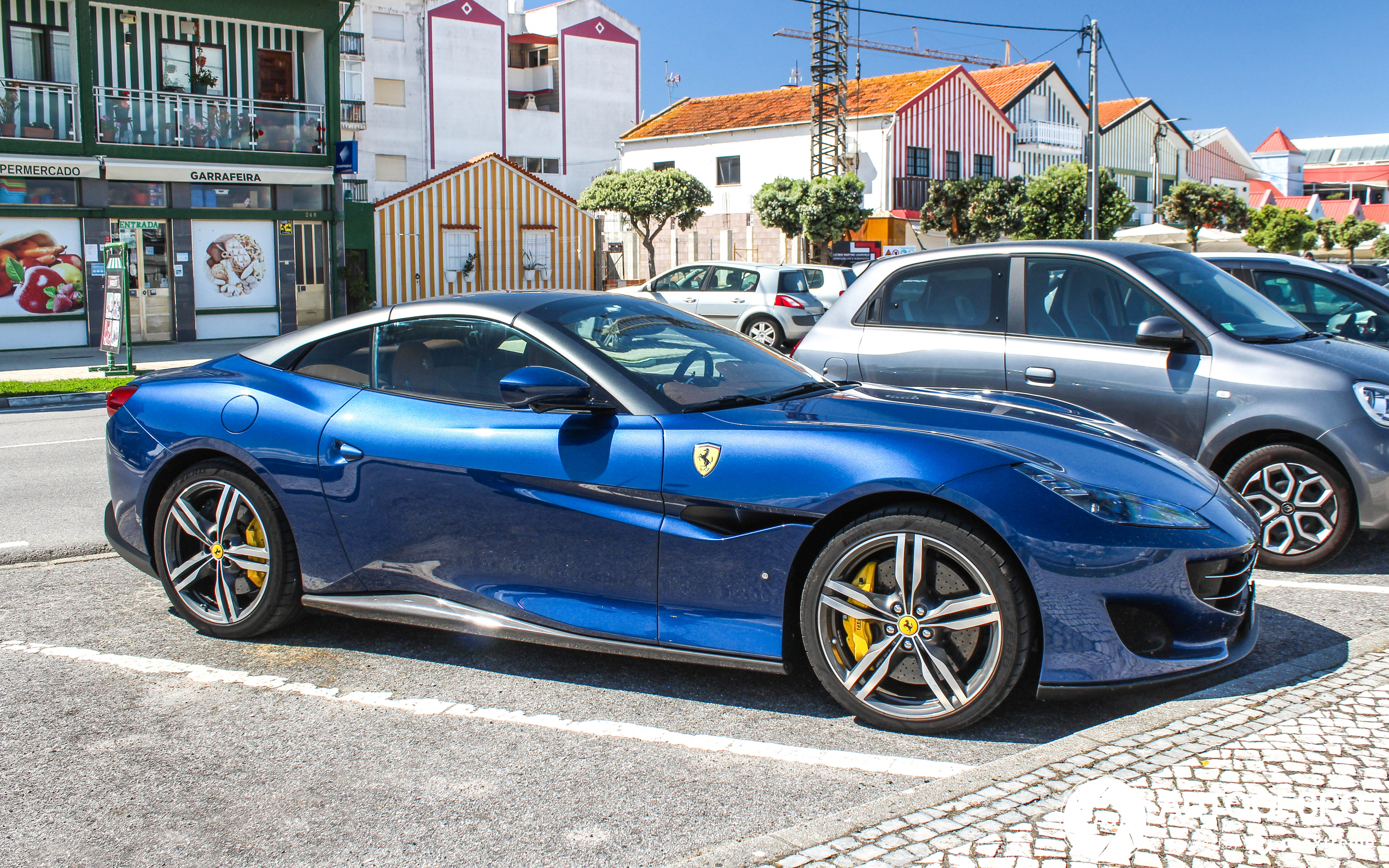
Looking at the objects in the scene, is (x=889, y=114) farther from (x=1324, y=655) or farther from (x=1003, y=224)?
(x=1324, y=655)

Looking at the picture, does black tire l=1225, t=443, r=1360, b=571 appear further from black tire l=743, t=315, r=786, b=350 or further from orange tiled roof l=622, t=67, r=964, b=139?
orange tiled roof l=622, t=67, r=964, b=139

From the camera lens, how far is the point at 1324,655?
159 inches

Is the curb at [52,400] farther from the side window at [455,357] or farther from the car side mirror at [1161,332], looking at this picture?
the car side mirror at [1161,332]

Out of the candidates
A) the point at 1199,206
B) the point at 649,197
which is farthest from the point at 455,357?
the point at 1199,206

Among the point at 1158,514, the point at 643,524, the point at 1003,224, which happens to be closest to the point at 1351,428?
the point at 1158,514

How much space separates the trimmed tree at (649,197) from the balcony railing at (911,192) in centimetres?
729

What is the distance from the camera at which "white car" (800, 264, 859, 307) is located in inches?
855

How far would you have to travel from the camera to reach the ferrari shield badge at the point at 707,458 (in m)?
3.81

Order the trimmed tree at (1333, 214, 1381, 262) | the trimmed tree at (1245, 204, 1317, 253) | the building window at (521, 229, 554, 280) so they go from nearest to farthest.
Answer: the building window at (521, 229, 554, 280) < the trimmed tree at (1245, 204, 1317, 253) < the trimmed tree at (1333, 214, 1381, 262)

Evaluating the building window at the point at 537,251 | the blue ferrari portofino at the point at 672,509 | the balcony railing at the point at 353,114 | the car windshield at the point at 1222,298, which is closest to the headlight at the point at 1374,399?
the car windshield at the point at 1222,298

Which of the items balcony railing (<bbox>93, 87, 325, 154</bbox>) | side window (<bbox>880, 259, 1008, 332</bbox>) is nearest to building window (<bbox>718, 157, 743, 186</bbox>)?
balcony railing (<bbox>93, 87, 325, 154</bbox>)

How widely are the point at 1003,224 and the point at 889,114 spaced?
558 centimetres

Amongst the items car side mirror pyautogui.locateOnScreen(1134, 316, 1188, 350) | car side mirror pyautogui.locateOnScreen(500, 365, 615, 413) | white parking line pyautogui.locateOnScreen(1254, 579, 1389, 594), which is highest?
car side mirror pyautogui.locateOnScreen(1134, 316, 1188, 350)

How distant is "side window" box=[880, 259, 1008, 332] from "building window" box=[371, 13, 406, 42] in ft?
137
